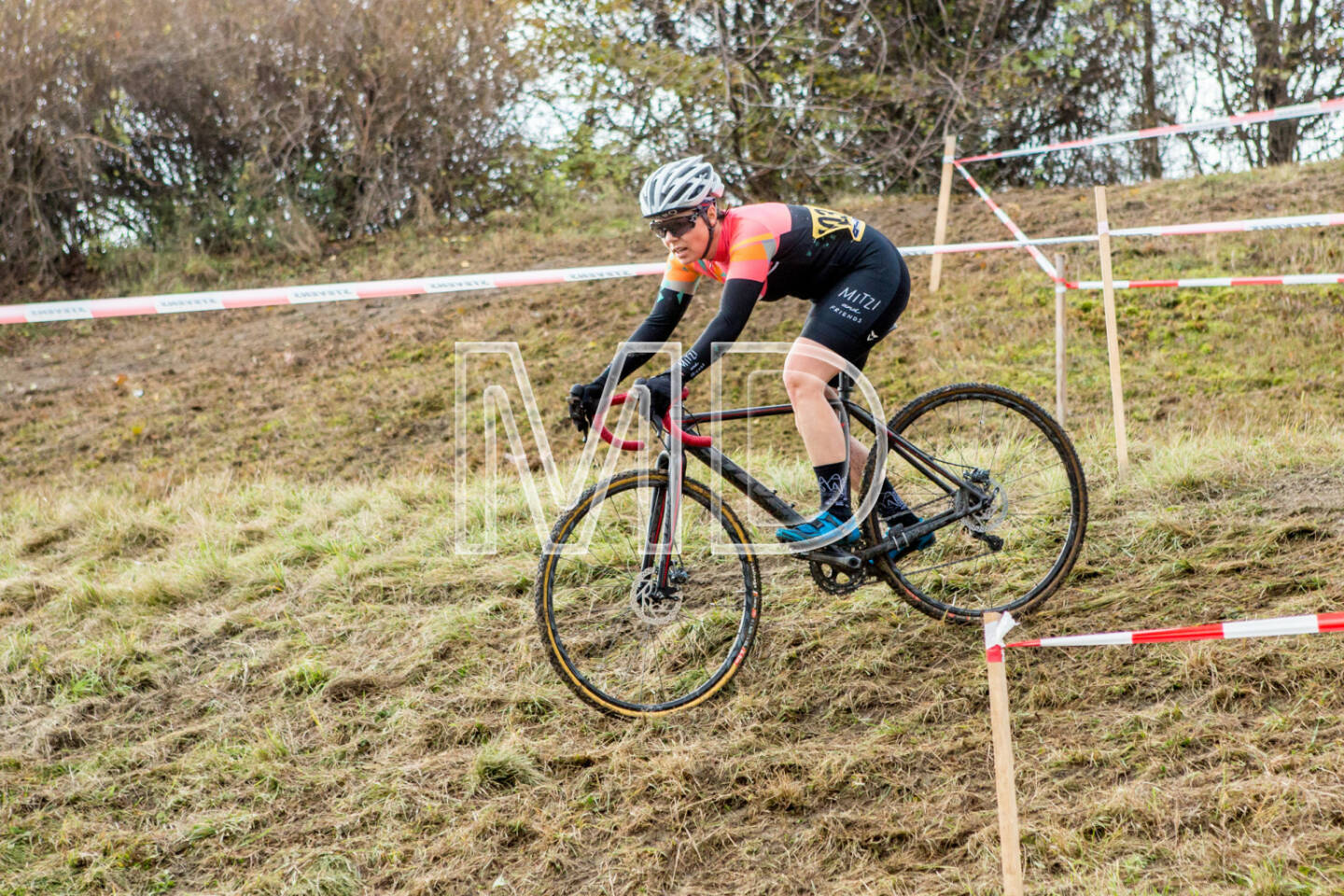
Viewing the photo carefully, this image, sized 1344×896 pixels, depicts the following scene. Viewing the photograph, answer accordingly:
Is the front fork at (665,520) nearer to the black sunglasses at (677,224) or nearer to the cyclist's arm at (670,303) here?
the cyclist's arm at (670,303)

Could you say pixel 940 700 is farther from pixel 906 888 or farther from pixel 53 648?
pixel 53 648

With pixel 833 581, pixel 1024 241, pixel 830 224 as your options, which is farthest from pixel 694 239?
pixel 1024 241

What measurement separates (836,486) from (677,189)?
1.33 meters

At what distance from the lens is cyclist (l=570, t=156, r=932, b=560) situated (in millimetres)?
4012

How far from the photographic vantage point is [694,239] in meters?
4.12

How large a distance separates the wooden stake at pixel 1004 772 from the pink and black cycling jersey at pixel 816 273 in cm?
182

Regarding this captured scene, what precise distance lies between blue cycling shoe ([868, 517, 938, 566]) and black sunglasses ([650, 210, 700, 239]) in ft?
4.80

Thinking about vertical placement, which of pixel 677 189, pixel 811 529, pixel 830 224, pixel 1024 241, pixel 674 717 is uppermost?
pixel 677 189

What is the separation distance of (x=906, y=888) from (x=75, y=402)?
9471 mm

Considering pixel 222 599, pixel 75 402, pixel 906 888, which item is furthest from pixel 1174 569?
pixel 75 402

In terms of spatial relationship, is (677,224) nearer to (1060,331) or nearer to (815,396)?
(815,396)

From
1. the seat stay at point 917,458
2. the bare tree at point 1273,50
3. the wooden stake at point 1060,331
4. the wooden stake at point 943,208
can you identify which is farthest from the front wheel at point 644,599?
the bare tree at point 1273,50

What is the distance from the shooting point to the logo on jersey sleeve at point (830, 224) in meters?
4.24

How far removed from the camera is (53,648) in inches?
212
